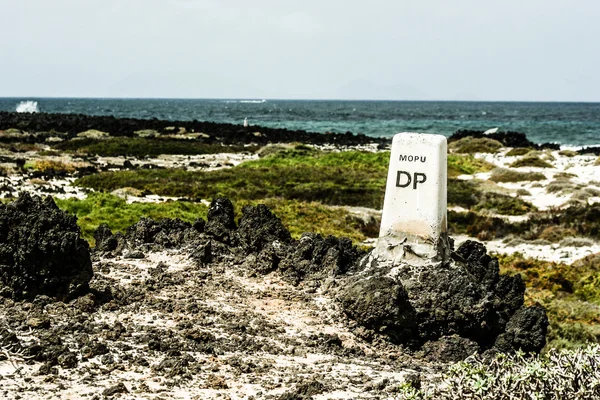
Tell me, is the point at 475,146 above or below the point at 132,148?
below

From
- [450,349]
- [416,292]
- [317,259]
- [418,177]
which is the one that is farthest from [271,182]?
[450,349]

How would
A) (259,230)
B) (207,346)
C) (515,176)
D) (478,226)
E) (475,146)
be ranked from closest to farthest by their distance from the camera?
(207,346) → (259,230) → (478,226) → (515,176) → (475,146)

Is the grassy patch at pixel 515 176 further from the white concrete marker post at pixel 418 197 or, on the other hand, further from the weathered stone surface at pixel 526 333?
the weathered stone surface at pixel 526 333

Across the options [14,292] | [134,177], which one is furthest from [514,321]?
[134,177]

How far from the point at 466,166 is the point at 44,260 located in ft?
103

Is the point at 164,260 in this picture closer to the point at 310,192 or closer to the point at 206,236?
the point at 206,236

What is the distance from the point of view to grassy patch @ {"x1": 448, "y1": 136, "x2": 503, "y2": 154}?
49.8 metres

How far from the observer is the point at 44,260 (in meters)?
9.27

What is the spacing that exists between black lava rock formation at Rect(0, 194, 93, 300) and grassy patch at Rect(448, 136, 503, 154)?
140 feet

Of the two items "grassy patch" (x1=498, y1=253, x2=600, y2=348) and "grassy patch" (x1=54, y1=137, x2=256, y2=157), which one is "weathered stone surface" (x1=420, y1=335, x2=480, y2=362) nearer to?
"grassy patch" (x1=498, y1=253, x2=600, y2=348)

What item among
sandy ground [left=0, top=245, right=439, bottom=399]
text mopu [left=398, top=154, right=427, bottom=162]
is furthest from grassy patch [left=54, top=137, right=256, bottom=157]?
text mopu [left=398, top=154, right=427, bottom=162]

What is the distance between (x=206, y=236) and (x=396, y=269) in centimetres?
383

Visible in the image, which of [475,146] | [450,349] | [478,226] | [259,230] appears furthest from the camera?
[475,146]

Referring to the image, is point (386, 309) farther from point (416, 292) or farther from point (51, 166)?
point (51, 166)
